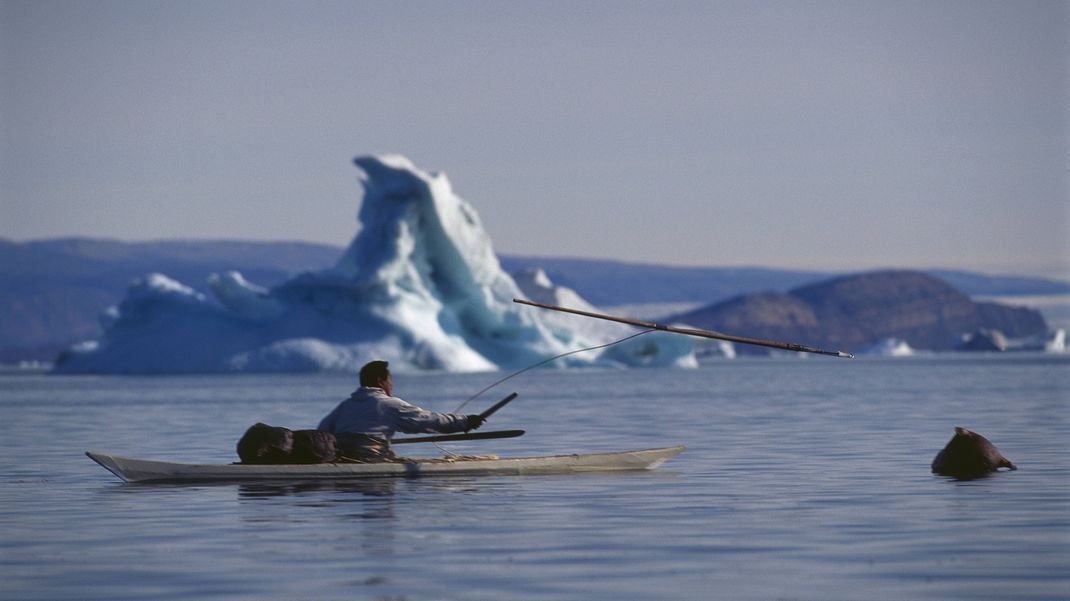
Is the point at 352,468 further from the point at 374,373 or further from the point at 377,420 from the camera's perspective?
the point at 374,373

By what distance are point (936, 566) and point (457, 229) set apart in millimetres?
54068

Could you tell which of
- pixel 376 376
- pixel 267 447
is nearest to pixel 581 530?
pixel 376 376

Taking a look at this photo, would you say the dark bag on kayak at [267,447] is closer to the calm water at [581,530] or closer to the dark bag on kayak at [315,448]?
the dark bag on kayak at [315,448]

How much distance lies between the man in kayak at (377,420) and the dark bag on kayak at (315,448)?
0.36 feet

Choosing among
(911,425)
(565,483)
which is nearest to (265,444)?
(565,483)

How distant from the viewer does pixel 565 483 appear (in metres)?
15.7

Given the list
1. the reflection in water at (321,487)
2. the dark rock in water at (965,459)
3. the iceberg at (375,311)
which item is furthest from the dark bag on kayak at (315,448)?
the iceberg at (375,311)

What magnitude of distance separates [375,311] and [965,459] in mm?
47945

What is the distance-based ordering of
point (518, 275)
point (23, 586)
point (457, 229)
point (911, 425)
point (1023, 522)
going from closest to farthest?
point (23, 586)
point (1023, 522)
point (911, 425)
point (457, 229)
point (518, 275)

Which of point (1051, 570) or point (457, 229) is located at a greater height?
point (457, 229)

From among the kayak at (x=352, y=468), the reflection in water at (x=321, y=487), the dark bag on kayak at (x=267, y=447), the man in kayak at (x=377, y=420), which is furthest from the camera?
the dark bag on kayak at (x=267, y=447)

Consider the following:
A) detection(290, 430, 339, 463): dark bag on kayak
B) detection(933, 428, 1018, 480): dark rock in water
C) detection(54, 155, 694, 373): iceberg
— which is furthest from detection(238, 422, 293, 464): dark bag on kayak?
detection(54, 155, 694, 373): iceberg

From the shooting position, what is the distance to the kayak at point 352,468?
15859 mm

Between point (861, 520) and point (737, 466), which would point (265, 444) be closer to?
point (737, 466)
